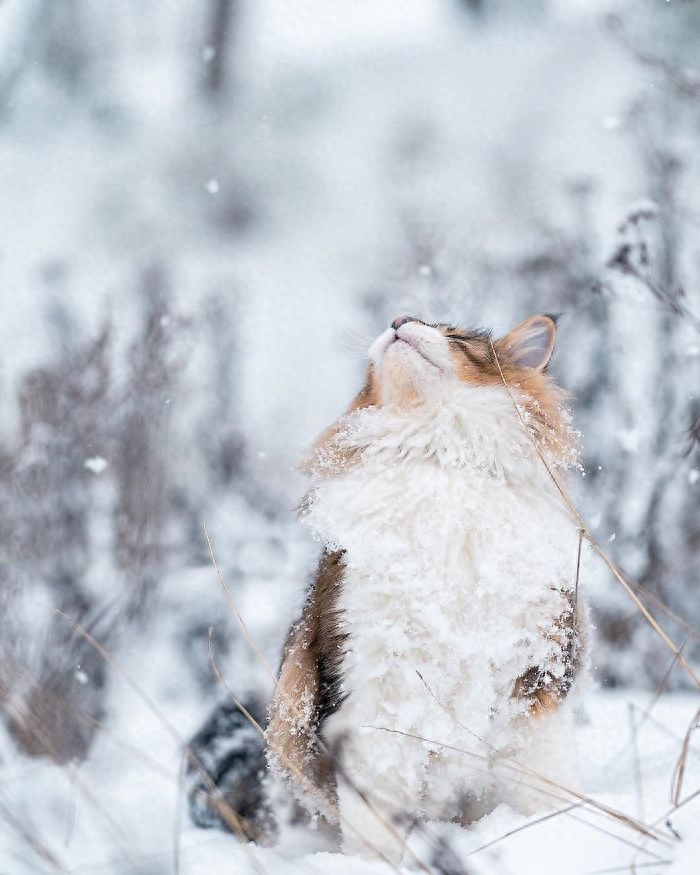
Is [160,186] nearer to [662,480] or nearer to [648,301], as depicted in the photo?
[648,301]

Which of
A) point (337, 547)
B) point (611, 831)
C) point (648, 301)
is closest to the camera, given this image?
point (611, 831)

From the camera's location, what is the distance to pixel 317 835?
1.87m

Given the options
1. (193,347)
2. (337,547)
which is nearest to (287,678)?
(337,547)

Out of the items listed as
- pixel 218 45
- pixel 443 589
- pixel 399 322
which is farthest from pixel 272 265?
pixel 443 589

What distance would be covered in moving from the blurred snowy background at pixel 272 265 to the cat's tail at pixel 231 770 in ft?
0.36

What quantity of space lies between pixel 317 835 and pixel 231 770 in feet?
1.63

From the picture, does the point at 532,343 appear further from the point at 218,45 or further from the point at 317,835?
the point at 218,45

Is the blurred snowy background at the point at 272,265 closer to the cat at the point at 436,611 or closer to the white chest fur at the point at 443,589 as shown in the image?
the cat at the point at 436,611

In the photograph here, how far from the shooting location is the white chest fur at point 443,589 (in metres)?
1.57

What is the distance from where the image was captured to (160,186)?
276cm

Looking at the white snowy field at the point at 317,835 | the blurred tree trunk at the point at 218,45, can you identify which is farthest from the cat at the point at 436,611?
the blurred tree trunk at the point at 218,45

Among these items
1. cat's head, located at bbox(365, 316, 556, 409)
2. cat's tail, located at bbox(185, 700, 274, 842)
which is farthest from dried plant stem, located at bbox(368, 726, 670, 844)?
cat's head, located at bbox(365, 316, 556, 409)

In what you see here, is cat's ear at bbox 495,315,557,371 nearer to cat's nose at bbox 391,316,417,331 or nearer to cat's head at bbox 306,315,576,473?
cat's head at bbox 306,315,576,473

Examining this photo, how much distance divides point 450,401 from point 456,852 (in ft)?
3.42
